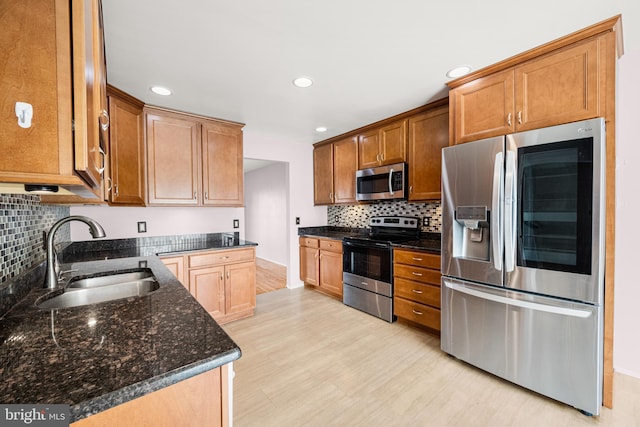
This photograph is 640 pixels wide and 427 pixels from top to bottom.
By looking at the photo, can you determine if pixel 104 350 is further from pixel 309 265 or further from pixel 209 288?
pixel 309 265

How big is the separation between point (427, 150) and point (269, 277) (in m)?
3.45

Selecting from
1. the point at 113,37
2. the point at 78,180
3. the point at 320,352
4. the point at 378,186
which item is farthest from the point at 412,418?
the point at 113,37

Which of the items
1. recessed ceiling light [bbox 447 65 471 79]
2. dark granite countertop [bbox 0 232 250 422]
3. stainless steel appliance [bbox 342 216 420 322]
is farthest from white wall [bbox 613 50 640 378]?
dark granite countertop [bbox 0 232 250 422]

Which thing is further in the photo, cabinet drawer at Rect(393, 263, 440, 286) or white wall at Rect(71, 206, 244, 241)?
white wall at Rect(71, 206, 244, 241)

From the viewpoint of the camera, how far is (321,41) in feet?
5.62

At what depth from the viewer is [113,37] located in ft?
5.34

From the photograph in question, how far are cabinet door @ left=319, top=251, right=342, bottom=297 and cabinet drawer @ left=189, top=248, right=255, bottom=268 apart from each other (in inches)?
44.2

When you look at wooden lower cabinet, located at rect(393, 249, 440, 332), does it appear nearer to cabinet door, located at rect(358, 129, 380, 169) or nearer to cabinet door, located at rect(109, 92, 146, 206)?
cabinet door, located at rect(358, 129, 380, 169)

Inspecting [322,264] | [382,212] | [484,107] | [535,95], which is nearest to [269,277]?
[322,264]

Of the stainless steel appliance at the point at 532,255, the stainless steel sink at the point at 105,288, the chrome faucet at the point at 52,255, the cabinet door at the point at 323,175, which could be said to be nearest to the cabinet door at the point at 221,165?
the cabinet door at the point at 323,175

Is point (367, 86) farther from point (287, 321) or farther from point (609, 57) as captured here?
point (287, 321)

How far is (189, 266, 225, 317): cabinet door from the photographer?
279 centimetres

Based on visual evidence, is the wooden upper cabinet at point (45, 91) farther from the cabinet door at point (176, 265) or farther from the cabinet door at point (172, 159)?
the cabinet door at point (172, 159)

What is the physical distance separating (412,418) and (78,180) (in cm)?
204
